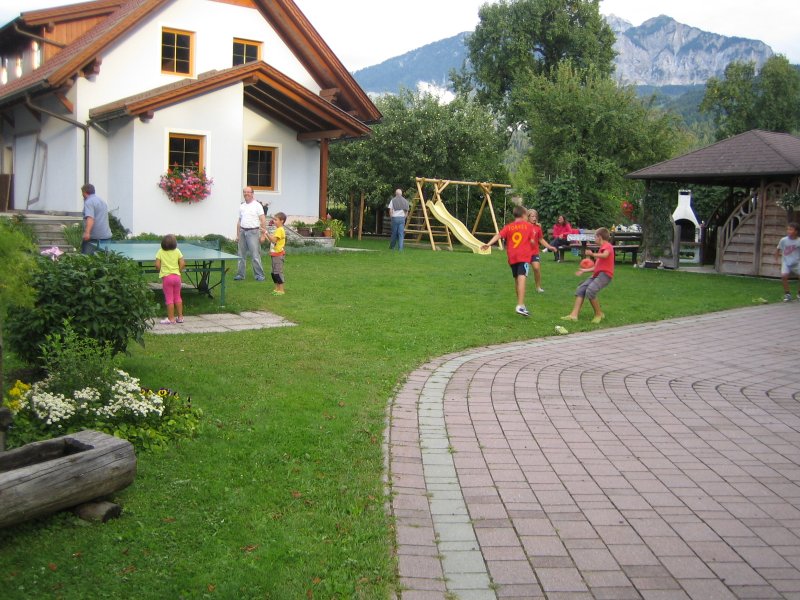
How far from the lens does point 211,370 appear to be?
8133 mm

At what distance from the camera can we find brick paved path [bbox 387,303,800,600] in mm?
4176

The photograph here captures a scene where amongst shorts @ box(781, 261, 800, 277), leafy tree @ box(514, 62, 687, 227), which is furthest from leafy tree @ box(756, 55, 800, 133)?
shorts @ box(781, 261, 800, 277)

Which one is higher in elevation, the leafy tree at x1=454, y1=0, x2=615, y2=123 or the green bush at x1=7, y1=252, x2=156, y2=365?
the leafy tree at x1=454, y1=0, x2=615, y2=123

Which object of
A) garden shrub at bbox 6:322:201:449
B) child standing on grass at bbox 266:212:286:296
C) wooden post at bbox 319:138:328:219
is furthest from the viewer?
wooden post at bbox 319:138:328:219

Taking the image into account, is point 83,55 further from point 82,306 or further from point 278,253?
point 82,306

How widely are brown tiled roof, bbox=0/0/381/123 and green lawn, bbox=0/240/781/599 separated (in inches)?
448

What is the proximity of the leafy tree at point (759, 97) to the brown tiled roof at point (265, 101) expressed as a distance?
A: 46879 mm

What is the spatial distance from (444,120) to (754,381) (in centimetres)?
2447

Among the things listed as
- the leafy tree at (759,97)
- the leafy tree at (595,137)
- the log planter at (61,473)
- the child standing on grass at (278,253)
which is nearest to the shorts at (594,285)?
the child standing on grass at (278,253)

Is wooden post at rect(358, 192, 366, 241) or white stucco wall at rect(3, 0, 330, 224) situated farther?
wooden post at rect(358, 192, 366, 241)

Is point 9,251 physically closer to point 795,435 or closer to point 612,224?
point 795,435

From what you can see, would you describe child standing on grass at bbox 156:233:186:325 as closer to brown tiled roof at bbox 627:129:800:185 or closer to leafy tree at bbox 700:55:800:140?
brown tiled roof at bbox 627:129:800:185

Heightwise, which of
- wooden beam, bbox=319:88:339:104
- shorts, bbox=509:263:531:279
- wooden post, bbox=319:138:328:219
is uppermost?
wooden beam, bbox=319:88:339:104

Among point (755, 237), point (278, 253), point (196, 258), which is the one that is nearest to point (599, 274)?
point (278, 253)
